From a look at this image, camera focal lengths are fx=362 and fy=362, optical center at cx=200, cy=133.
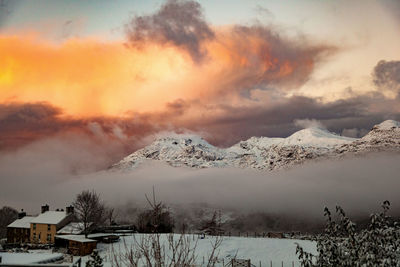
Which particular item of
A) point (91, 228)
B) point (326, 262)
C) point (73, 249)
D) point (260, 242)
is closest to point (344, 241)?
point (326, 262)

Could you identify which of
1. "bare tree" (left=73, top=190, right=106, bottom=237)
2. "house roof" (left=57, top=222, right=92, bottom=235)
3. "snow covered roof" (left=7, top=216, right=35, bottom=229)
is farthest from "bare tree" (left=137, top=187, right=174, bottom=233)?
"snow covered roof" (left=7, top=216, right=35, bottom=229)

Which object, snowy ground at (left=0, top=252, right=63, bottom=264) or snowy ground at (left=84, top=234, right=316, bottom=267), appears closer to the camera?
snowy ground at (left=0, top=252, right=63, bottom=264)

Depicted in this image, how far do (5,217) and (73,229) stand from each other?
64.7 m

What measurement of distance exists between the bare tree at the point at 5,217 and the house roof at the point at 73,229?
4761cm

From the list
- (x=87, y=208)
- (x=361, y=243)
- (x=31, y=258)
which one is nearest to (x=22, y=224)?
(x=87, y=208)

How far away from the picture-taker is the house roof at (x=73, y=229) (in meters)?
74.4

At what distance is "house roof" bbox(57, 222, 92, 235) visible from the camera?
74.4 meters

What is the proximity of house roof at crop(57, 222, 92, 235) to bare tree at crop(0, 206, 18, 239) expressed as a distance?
47.6 m

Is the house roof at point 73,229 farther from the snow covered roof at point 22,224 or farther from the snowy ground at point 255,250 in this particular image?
the snowy ground at point 255,250

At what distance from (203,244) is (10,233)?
48.0 metres

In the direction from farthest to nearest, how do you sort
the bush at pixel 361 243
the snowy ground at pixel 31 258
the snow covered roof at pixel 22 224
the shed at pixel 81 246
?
1. the snow covered roof at pixel 22 224
2. the shed at pixel 81 246
3. the bush at pixel 361 243
4. the snowy ground at pixel 31 258

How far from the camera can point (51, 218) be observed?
7981 cm

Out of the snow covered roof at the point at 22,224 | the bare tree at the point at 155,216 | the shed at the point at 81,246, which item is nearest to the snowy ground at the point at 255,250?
the shed at the point at 81,246

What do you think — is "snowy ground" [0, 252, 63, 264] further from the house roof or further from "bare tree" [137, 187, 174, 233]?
the house roof
